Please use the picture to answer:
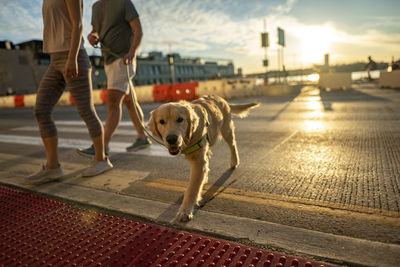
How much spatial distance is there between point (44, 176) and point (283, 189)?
9.33ft

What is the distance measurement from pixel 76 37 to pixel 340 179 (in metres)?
3.23

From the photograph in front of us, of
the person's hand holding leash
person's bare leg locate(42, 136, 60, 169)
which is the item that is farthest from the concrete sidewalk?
the person's hand holding leash

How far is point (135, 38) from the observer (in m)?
4.05

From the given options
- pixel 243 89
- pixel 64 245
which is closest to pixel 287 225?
pixel 64 245

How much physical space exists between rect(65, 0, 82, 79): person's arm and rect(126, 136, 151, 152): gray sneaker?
6.59 feet

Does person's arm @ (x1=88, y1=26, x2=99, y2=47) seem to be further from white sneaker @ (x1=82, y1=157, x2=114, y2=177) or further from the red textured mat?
the red textured mat

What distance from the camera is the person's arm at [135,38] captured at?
3971mm

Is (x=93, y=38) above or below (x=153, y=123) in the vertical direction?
above

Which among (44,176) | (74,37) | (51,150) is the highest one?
(74,37)

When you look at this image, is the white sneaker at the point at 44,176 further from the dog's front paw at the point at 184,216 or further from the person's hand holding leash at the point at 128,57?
the dog's front paw at the point at 184,216

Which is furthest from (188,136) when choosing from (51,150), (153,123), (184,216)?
(51,150)

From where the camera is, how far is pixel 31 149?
5.37 m

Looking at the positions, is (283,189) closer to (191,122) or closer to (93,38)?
(191,122)

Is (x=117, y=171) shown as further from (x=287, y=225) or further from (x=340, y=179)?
(x=340, y=179)
